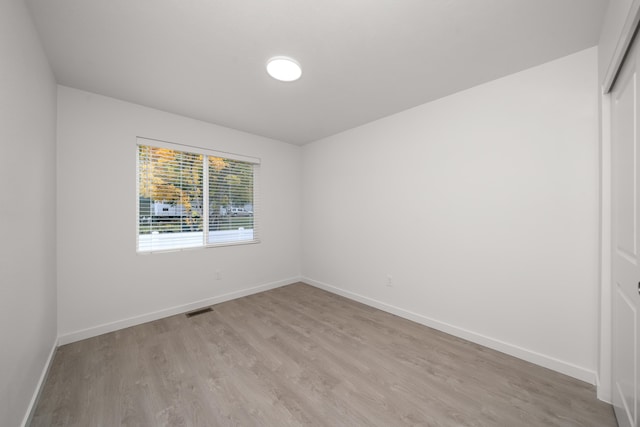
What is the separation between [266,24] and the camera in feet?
5.33

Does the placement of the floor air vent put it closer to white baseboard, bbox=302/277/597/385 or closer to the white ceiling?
white baseboard, bbox=302/277/597/385

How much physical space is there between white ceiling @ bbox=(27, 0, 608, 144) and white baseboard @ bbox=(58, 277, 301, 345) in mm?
2504

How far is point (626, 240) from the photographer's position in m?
1.37

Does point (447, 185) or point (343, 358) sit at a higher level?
point (447, 185)

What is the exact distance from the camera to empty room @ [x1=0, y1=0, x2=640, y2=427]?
1500 mm

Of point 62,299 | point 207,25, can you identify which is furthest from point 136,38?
point 62,299

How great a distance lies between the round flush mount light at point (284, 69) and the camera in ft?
6.52

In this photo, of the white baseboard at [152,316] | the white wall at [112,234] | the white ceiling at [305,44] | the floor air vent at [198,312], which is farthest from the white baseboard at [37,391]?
the white ceiling at [305,44]

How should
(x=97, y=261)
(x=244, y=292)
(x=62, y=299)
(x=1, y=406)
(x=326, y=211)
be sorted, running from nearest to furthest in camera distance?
(x=1, y=406), (x=62, y=299), (x=97, y=261), (x=244, y=292), (x=326, y=211)

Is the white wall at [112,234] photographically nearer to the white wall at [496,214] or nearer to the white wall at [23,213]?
the white wall at [23,213]

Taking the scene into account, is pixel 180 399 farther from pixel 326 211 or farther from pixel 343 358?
pixel 326 211

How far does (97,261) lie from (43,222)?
81 cm

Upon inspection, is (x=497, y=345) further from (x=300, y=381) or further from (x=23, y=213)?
(x=23, y=213)

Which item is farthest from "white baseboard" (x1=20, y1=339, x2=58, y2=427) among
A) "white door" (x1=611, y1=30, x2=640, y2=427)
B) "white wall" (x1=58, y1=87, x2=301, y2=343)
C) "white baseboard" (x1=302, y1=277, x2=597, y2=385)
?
"white door" (x1=611, y1=30, x2=640, y2=427)
